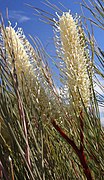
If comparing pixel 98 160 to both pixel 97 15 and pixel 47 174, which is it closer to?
pixel 47 174

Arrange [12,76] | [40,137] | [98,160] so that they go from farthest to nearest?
[98,160] → [40,137] → [12,76]

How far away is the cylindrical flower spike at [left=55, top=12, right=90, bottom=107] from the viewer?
0.78 metres

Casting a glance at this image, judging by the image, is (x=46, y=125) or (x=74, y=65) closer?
(x=74, y=65)

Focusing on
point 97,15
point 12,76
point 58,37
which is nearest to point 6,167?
point 12,76

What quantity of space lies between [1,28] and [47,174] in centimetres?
34

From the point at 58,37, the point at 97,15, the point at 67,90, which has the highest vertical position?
the point at 97,15

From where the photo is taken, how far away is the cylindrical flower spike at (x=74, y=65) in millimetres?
776

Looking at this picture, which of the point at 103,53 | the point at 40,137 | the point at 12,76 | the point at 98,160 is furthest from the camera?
the point at 103,53

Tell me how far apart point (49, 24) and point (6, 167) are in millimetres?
634

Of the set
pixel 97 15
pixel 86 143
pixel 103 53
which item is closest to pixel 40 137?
pixel 86 143

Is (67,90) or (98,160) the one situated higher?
(67,90)

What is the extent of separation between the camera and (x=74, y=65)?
2.59 ft

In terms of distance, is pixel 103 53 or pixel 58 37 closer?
pixel 58 37

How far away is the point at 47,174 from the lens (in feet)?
2.61
